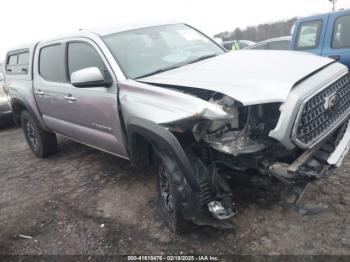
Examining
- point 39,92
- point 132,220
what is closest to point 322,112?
point 132,220

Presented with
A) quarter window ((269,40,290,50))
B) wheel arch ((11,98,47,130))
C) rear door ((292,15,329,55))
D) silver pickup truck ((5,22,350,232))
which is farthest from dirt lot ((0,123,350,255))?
quarter window ((269,40,290,50))

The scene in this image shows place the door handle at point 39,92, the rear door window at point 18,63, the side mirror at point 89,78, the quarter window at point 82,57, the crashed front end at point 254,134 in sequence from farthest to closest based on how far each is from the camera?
the rear door window at point 18,63
the door handle at point 39,92
the quarter window at point 82,57
the side mirror at point 89,78
the crashed front end at point 254,134

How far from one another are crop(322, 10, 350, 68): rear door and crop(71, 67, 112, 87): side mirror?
4.10 m

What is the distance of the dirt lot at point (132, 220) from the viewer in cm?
313

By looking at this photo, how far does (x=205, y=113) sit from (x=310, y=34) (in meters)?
4.69

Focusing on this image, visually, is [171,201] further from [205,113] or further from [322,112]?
[322,112]

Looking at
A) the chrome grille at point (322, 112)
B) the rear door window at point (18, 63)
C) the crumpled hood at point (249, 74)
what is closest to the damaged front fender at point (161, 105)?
the crumpled hood at point (249, 74)

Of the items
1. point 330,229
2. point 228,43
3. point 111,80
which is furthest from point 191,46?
point 228,43

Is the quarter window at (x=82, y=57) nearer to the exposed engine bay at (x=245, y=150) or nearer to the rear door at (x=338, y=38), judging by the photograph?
the exposed engine bay at (x=245, y=150)

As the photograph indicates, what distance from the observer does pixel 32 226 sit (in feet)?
13.1

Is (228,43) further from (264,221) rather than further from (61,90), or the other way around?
(264,221)

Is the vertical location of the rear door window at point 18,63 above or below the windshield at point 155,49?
below

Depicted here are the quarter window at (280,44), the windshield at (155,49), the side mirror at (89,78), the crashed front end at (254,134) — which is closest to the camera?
the crashed front end at (254,134)

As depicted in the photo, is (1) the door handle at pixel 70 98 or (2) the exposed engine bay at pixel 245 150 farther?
(1) the door handle at pixel 70 98
